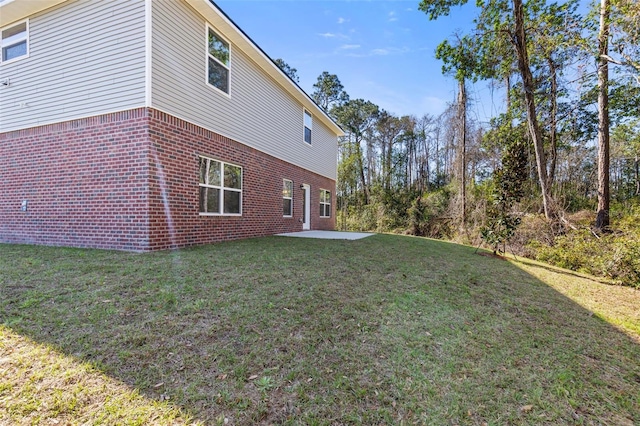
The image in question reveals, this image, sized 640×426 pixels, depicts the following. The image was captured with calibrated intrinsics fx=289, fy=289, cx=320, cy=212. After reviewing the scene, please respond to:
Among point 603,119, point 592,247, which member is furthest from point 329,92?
point 592,247

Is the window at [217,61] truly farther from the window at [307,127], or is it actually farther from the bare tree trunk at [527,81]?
the bare tree trunk at [527,81]

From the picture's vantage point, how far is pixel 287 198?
10.7 m

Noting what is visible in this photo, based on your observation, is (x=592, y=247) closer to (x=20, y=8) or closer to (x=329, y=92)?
(x=20, y=8)

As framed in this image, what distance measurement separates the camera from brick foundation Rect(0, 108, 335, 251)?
5477 millimetres

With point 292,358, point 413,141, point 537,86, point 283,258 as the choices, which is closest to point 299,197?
point 283,258

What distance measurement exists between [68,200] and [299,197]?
7.08 metres

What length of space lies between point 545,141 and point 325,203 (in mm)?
10156

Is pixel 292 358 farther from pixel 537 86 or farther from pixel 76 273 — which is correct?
pixel 537 86

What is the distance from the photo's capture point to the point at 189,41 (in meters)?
6.34

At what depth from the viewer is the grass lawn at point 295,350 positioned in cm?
174

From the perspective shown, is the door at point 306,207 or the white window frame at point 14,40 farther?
the door at point 306,207

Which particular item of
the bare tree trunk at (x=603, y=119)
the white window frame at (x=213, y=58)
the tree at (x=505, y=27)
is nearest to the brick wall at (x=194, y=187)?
the white window frame at (x=213, y=58)

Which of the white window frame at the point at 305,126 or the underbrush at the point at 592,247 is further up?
the white window frame at the point at 305,126

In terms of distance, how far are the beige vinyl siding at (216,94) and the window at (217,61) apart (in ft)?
0.54
